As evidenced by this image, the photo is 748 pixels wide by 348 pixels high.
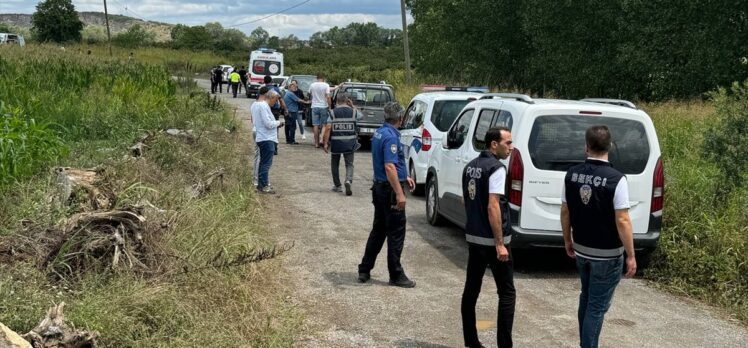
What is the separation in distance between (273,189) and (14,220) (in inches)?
239

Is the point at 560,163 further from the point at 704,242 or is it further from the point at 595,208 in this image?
the point at 595,208

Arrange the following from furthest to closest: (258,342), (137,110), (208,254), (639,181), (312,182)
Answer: (137,110) < (312,182) < (639,181) < (208,254) < (258,342)

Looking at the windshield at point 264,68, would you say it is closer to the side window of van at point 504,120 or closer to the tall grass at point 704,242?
the tall grass at point 704,242

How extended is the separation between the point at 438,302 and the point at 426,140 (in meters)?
5.41

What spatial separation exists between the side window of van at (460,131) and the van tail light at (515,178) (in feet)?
6.32

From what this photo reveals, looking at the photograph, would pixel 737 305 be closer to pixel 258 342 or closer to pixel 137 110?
pixel 258 342

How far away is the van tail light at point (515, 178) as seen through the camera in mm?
7453

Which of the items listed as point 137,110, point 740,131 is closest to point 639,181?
point 740,131

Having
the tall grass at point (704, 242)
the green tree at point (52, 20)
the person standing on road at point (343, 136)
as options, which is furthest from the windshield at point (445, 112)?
the green tree at point (52, 20)

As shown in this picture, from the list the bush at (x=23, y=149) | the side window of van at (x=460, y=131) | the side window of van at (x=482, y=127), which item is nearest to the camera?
the bush at (x=23, y=149)

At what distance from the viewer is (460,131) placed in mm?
9727

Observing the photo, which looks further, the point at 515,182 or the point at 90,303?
the point at 515,182

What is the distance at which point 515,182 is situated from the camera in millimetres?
7535

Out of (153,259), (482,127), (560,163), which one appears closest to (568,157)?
(560,163)
